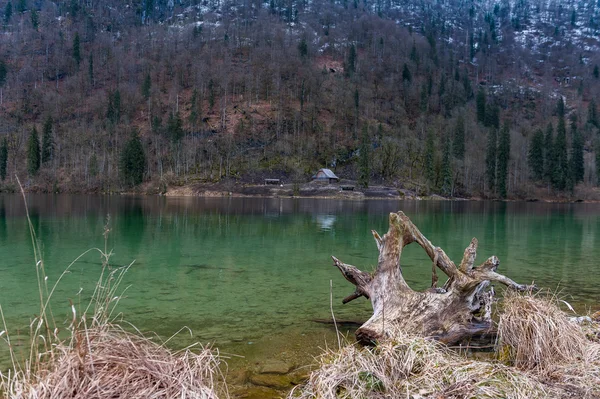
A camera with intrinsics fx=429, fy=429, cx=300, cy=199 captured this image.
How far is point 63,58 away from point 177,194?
94660 mm

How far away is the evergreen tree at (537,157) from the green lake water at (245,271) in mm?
91879

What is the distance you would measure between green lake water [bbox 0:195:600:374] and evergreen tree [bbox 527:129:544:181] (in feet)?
301

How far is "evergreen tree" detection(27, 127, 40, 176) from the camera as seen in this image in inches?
4013

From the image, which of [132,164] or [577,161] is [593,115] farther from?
[132,164]

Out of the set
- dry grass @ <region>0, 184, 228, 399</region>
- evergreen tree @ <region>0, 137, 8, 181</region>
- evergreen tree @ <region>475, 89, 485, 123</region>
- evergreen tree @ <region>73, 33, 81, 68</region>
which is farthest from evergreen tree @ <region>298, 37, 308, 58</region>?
dry grass @ <region>0, 184, 228, 399</region>

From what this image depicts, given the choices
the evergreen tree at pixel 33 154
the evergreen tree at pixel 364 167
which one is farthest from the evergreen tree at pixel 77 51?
the evergreen tree at pixel 364 167

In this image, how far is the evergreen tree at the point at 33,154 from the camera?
101938 mm

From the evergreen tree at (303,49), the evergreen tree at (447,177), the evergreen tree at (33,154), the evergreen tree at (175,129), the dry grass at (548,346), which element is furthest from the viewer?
the evergreen tree at (303,49)

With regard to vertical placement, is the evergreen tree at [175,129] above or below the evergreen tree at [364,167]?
above

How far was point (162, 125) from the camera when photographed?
410 feet

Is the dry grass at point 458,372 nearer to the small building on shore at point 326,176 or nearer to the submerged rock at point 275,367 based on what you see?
the submerged rock at point 275,367

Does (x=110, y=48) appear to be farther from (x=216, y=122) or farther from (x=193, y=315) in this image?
(x=193, y=315)

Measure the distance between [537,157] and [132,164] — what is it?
344 ft

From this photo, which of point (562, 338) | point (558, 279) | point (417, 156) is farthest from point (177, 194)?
point (562, 338)
